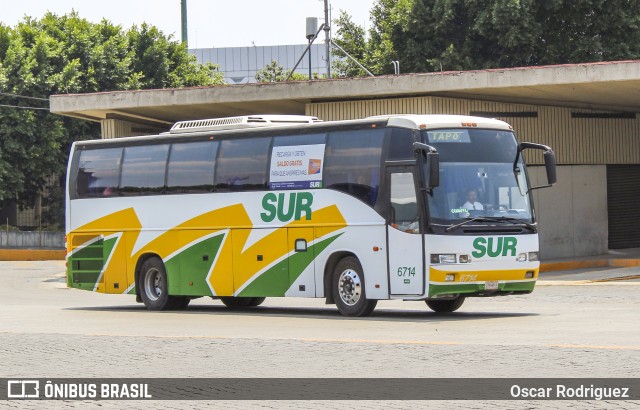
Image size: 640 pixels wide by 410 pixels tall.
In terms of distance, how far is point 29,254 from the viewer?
52562 millimetres

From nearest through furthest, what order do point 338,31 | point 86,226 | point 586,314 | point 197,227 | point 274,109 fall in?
point 586,314 → point 197,227 → point 86,226 → point 274,109 → point 338,31

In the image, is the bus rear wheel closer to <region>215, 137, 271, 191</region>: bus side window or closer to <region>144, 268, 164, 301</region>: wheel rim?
<region>144, 268, 164, 301</region>: wheel rim

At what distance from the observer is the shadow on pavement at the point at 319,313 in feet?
67.3

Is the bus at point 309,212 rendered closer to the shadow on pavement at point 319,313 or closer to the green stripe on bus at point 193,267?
the green stripe on bus at point 193,267

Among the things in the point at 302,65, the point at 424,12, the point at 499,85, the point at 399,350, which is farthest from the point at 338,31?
the point at 302,65

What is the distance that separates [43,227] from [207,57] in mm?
93964

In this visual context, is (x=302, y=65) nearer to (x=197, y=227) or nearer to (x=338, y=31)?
(x=338, y=31)

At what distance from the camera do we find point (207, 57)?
152250mm

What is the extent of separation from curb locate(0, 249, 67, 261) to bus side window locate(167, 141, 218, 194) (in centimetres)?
2944

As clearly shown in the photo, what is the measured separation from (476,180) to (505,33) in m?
35.0

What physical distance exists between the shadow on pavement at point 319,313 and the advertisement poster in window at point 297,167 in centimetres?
226

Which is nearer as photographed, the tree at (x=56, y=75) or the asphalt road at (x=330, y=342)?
the asphalt road at (x=330, y=342)

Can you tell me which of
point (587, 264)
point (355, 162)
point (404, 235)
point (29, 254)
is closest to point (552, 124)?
point (587, 264)

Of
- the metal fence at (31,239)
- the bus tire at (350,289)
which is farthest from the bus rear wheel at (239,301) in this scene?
the metal fence at (31,239)
